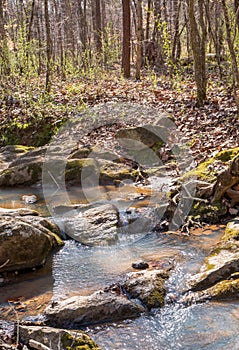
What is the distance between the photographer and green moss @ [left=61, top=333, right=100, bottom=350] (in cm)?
364

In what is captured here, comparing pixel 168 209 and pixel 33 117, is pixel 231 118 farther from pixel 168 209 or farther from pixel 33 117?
pixel 33 117

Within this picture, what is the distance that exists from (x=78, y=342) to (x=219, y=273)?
6.33 feet

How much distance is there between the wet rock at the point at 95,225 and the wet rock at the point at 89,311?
203cm

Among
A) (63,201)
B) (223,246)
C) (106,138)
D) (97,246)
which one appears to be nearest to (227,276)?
(223,246)

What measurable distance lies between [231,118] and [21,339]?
24.1ft

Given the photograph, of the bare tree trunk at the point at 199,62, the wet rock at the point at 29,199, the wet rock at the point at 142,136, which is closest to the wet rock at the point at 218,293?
the wet rock at the point at 29,199

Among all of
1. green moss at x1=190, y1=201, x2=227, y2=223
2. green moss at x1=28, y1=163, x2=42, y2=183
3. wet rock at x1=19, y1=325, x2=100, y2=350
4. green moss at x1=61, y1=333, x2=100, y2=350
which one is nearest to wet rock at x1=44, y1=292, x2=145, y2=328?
wet rock at x1=19, y1=325, x2=100, y2=350

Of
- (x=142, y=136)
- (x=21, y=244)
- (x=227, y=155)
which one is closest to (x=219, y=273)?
(x=21, y=244)

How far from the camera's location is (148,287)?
185 inches

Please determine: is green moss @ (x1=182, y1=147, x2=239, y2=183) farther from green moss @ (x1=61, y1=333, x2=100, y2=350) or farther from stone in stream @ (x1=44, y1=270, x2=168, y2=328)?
green moss @ (x1=61, y1=333, x2=100, y2=350)

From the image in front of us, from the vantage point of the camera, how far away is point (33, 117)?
12789mm

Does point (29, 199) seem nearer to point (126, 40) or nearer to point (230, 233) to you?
point (230, 233)

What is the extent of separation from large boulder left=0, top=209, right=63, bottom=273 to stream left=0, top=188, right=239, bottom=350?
178 mm

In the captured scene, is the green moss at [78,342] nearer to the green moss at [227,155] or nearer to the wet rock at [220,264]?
the wet rock at [220,264]
